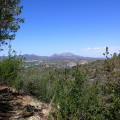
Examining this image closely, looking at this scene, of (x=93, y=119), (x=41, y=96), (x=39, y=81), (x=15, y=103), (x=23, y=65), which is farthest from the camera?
(x=23, y=65)

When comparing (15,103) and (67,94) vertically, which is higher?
(67,94)

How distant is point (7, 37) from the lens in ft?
24.6

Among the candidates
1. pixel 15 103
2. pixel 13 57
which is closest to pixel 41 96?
pixel 15 103

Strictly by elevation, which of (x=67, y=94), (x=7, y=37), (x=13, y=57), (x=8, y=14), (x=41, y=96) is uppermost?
(x=8, y=14)

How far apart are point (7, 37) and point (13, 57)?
19.3 feet

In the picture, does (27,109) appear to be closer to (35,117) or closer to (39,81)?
(35,117)

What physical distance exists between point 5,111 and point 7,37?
455 cm

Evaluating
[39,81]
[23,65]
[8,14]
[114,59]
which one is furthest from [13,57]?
[114,59]

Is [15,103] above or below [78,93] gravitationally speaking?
below

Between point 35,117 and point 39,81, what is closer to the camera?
point 35,117

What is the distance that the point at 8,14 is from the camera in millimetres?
7430

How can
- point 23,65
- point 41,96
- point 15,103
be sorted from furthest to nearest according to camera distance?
point 23,65, point 41,96, point 15,103

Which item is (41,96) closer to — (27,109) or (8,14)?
(27,109)

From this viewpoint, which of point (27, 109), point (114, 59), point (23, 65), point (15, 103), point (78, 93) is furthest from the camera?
point (23, 65)
